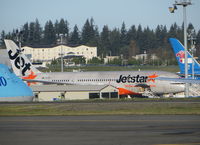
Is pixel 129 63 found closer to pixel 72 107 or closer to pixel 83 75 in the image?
pixel 83 75

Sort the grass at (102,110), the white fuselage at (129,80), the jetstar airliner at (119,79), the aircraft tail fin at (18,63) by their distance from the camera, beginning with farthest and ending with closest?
1. the aircraft tail fin at (18,63)
2. the jetstar airliner at (119,79)
3. the white fuselage at (129,80)
4. the grass at (102,110)

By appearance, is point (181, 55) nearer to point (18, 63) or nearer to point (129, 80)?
point (129, 80)

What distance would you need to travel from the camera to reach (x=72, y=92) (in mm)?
61906

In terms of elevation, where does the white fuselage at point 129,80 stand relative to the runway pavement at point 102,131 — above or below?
above

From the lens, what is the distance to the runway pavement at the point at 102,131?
19.9 meters

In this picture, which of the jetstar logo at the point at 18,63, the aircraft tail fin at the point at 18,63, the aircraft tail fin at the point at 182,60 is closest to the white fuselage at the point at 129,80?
the aircraft tail fin at the point at 182,60

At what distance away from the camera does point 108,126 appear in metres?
24.8

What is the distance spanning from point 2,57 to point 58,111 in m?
104

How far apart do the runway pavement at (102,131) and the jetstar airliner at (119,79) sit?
36703 millimetres

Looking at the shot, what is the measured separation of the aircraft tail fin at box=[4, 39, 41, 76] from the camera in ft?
240

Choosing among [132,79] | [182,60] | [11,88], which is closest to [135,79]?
[132,79]

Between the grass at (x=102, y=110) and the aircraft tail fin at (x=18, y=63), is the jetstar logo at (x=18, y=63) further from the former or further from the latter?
the grass at (x=102, y=110)

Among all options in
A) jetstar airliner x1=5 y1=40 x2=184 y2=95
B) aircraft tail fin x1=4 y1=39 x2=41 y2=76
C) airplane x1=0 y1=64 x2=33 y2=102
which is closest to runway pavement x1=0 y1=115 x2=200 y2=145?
airplane x1=0 y1=64 x2=33 y2=102

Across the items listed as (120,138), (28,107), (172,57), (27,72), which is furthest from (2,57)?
(120,138)
